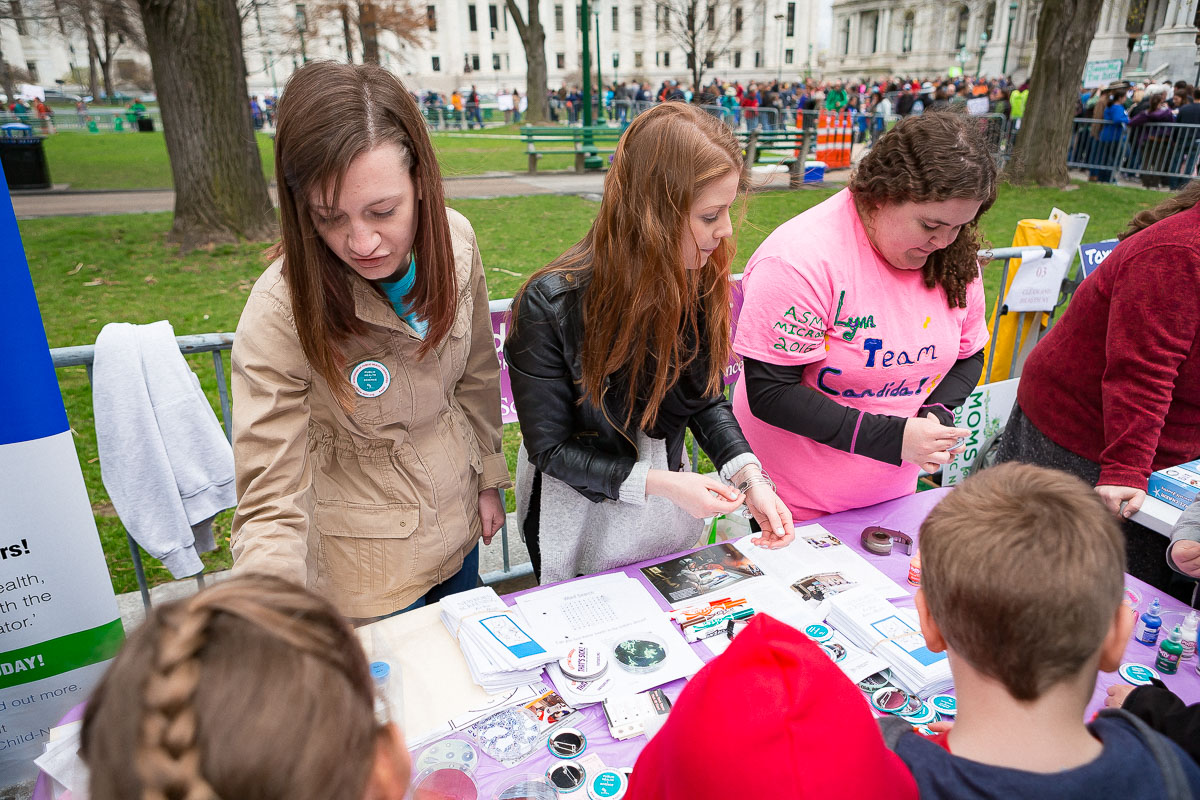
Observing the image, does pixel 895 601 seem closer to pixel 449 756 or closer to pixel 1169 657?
pixel 1169 657

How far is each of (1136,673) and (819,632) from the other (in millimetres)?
683

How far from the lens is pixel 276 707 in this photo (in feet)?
2.35

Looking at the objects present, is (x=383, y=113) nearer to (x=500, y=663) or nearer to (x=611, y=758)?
(x=500, y=663)

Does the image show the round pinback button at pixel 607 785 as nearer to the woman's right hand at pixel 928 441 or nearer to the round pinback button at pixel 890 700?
the round pinback button at pixel 890 700

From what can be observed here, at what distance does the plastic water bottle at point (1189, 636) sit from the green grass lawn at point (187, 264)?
2.43 metres

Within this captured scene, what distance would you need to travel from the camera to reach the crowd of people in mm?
802

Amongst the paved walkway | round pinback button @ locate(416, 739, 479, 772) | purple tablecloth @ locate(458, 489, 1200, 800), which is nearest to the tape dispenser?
purple tablecloth @ locate(458, 489, 1200, 800)

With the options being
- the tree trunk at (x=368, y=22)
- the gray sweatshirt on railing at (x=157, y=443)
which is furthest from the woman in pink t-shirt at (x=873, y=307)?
the tree trunk at (x=368, y=22)

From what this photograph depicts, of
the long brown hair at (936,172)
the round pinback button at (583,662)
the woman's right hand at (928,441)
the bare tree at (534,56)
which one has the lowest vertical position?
the round pinback button at (583,662)

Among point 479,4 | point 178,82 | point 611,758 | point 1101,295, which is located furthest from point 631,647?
point 479,4

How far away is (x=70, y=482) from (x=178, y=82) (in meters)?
7.13

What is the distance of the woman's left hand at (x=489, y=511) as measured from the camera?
A: 2.12m

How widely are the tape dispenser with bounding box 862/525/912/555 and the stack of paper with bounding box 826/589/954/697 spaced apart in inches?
10.4

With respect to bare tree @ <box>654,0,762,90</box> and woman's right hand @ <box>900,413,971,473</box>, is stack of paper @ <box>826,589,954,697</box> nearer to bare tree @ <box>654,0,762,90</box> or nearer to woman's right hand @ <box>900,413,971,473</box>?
woman's right hand @ <box>900,413,971,473</box>
